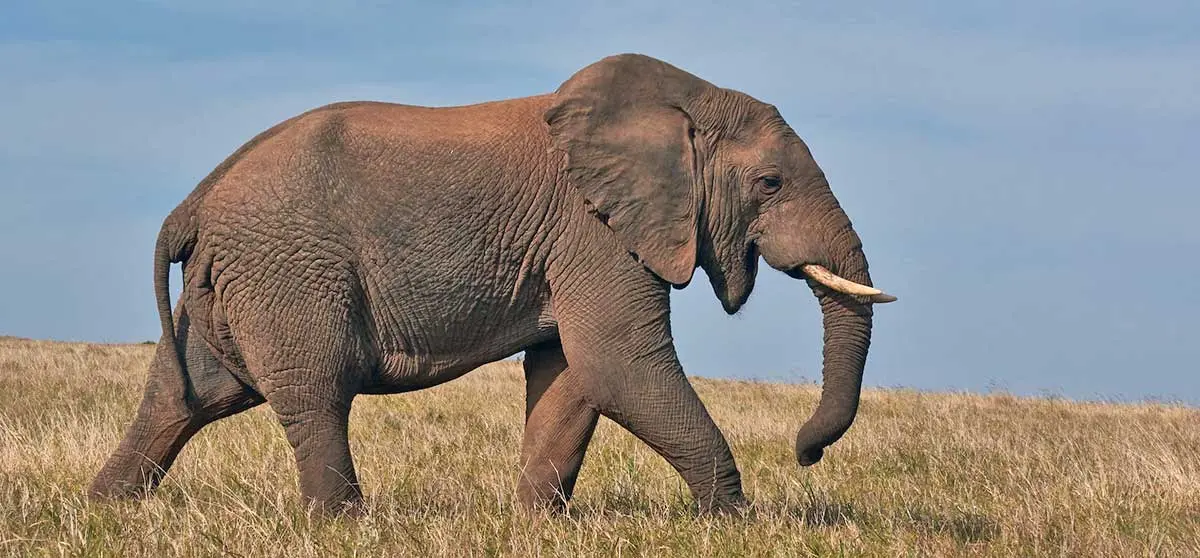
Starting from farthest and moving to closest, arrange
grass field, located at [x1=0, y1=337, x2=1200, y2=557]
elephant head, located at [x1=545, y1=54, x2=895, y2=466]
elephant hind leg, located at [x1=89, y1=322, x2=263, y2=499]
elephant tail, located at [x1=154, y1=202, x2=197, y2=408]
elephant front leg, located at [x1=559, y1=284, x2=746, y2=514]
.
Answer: elephant hind leg, located at [x1=89, y1=322, x2=263, y2=499], elephant tail, located at [x1=154, y1=202, x2=197, y2=408], elephant head, located at [x1=545, y1=54, x2=895, y2=466], elephant front leg, located at [x1=559, y1=284, x2=746, y2=514], grass field, located at [x1=0, y1=337, x2=1200, y2=557]

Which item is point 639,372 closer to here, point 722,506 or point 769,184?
point 722,506

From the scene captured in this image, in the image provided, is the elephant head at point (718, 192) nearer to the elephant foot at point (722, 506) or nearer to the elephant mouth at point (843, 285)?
Answer: the elephant mouth at point (843, 285)

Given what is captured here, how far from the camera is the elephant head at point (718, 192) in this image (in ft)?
23.4

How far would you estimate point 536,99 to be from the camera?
752 centimetres

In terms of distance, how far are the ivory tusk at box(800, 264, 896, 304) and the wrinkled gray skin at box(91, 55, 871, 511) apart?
0.07 metres

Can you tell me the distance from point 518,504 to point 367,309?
1.33 meters

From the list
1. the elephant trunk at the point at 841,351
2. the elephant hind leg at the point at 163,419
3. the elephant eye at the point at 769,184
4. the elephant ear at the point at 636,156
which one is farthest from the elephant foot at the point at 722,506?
the elephant hind leg at the point at 163,419

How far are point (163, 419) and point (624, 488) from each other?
2.83 m

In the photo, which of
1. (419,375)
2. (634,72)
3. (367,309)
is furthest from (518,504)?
(634,72)

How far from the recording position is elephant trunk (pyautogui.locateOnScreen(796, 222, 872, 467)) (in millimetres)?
7324

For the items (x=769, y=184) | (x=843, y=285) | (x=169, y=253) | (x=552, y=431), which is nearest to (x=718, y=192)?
(x=769, y=184)

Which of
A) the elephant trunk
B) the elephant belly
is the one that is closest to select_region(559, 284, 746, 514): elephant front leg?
the elephant belly

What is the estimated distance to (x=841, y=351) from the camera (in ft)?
24.2

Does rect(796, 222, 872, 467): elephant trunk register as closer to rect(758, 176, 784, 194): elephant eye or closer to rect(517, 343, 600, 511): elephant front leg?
rect(758, 176, 784, 194): elephant eye
